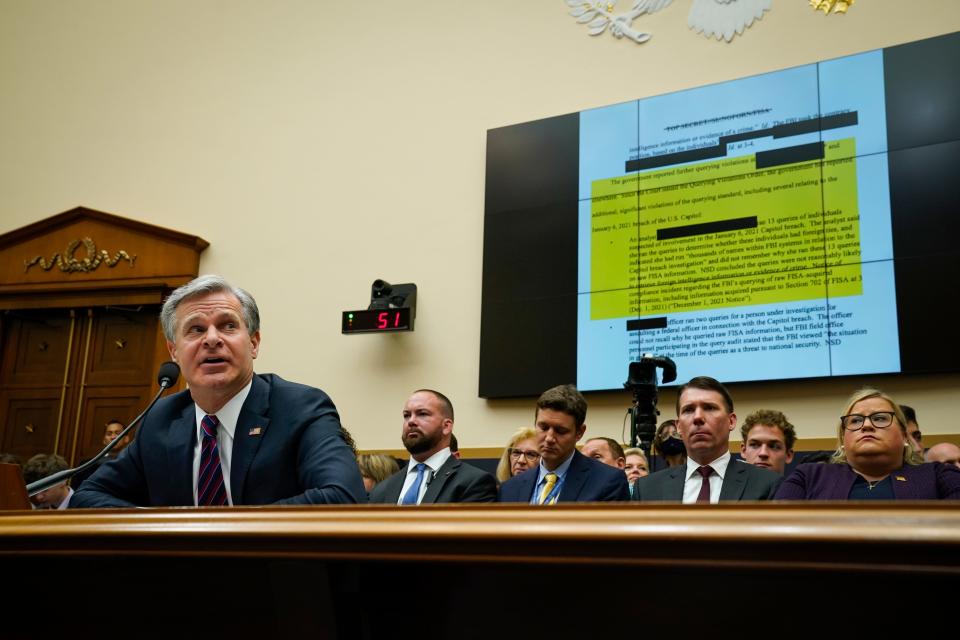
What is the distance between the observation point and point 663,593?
87 centimetres

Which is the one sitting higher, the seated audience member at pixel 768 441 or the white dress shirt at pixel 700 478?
the seated audience member at pixel 768 441

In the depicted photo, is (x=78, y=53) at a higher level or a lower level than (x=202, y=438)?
higher

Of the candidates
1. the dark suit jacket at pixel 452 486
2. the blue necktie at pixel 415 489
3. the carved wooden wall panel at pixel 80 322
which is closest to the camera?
the dark suit jacket at pixel 452 486

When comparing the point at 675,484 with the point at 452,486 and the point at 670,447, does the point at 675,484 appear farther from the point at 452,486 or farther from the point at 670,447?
the point at 670,447

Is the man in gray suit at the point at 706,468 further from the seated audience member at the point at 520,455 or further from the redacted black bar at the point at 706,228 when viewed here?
the redacted black bar at the point at 706,228

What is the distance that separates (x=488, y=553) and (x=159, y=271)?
22.3 feet

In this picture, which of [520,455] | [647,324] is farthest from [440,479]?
[647,324]

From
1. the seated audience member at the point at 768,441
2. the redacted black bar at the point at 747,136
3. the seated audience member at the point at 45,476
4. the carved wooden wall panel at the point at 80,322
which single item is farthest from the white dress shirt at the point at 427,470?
the carved wooden wall panel at the point at 80,322

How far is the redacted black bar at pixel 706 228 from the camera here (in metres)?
5.40

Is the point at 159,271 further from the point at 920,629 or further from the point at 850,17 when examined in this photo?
the point at 920,629

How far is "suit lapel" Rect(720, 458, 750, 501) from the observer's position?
309 centimetres

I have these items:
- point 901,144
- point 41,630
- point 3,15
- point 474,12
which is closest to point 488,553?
point 41,630

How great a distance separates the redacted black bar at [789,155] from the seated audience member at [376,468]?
2.78m

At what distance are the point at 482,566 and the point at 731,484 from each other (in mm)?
2392
